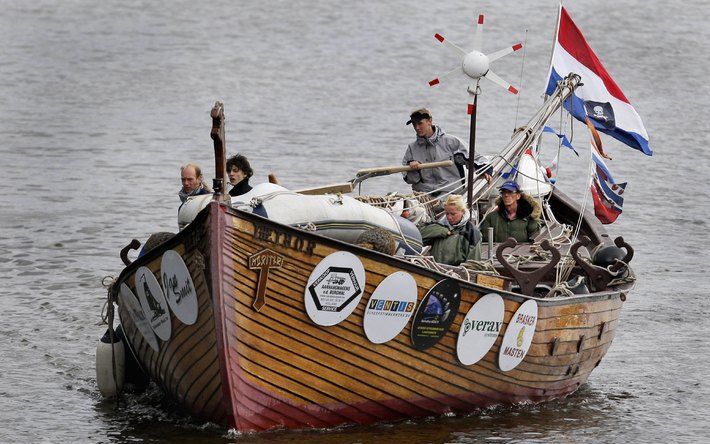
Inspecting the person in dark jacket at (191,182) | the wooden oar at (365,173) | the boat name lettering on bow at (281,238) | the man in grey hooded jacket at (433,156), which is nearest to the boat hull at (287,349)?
the boat name lettering on bow at (281,238)

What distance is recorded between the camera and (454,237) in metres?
12.8

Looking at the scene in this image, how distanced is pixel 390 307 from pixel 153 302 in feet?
6.93

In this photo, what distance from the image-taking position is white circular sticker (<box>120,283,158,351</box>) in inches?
472

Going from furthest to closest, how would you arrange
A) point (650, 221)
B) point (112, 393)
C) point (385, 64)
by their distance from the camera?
point (385, 64) → point (650, 221) → point (112, 393)

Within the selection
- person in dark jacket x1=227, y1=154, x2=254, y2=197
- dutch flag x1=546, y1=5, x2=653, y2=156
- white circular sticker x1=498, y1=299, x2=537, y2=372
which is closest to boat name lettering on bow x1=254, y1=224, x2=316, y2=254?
person in dark jacket x1=227, y1=154, x2=254, y2=197

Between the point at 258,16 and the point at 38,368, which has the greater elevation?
the point at 258,16

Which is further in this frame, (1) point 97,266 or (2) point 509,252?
(1) point 97,266

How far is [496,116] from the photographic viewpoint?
30.7 metres

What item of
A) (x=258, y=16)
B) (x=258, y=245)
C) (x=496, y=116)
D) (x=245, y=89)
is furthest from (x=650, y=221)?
(x=258, y=16)

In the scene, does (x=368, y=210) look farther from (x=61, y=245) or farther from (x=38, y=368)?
(x=61, y=245)

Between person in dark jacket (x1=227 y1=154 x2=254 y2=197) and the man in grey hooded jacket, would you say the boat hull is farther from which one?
the man in grey hooded jacket

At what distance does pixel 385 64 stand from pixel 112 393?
22.9 meters

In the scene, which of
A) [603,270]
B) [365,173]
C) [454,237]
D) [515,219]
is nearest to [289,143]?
[365,173]

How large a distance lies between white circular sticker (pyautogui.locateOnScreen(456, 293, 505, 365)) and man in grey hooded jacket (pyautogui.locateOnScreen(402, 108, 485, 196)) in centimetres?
319
